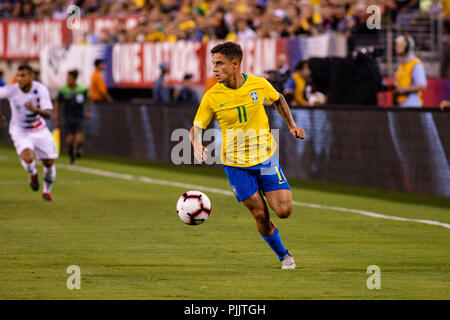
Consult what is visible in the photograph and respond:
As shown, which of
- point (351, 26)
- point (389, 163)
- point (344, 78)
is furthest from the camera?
point (351, 26)

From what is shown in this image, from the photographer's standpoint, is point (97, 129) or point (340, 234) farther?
point (97, 129)

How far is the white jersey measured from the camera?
15.7 meters

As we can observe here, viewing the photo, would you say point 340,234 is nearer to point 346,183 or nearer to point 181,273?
point 181,273

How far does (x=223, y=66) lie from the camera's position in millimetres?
9086

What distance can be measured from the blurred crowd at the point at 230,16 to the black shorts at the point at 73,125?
4.36m

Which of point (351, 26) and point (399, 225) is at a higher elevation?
point (351, 26)

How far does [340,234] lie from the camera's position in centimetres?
1212

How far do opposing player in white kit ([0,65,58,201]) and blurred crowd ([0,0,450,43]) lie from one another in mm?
8091

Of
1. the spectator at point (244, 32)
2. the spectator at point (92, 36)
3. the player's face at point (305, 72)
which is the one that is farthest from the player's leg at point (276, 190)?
the spectator at point (92, 36)

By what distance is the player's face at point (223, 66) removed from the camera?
9.07 meters

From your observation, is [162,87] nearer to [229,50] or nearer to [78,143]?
[78,143]
